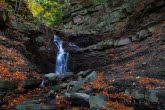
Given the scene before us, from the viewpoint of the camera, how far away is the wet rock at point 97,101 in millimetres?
12144

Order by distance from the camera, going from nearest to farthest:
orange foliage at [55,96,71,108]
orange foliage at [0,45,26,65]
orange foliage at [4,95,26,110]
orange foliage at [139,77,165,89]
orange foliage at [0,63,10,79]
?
orange foliage at [4,95,26,110], orange foliage at [55,96,71,108], orange foliage at [139,77,165,89], orange foliage at [0,63,10,79], orange foliage at [0,45,26,65]

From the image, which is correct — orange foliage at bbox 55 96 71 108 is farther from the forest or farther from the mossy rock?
the mossy rock

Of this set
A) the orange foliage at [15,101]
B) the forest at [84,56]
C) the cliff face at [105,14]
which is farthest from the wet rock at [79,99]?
the cliff face at [105,14]

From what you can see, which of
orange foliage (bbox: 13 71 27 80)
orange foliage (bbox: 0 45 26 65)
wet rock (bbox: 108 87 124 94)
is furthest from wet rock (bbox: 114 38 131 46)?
orange foliage (bbox: 13 71 27 80)

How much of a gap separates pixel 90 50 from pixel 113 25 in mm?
5586

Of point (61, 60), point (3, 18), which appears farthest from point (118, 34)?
point (3, 18)

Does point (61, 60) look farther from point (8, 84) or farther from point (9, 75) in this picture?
point (8, 84)

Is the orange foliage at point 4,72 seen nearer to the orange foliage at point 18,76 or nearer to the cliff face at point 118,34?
the orange foliage at point 18,76

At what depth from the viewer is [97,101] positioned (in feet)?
40.7

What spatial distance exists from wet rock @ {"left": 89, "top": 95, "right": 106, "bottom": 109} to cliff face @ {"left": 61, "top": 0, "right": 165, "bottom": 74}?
3.74 m

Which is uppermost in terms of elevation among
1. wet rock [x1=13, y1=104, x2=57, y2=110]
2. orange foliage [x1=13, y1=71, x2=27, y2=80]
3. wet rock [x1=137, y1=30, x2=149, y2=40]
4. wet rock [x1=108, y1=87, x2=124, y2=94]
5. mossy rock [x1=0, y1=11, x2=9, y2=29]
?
mossy rock [x1=0, y1=11, x2=9, y2=29]

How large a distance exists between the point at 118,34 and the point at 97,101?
13461 mm

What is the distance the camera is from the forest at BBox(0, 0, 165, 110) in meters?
12.6

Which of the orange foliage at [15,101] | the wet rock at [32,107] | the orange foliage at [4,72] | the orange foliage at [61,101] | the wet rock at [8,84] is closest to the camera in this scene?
the wet rock at [32,107]
